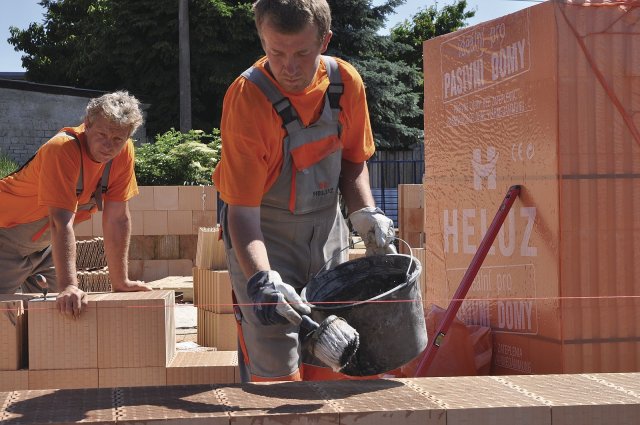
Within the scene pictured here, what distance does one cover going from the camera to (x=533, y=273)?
177 inches

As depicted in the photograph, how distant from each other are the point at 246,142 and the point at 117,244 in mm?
2278

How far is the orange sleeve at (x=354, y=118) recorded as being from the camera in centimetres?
350

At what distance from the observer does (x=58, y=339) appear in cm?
486

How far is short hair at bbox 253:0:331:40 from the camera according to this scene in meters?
3.09

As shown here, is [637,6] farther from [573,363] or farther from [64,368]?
[64,368]

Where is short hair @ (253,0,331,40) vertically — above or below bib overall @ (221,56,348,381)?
above

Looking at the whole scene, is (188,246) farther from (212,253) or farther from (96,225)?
(212,253)

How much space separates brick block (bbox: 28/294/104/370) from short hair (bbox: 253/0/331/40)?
2185mm

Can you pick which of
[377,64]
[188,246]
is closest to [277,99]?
[188,246]

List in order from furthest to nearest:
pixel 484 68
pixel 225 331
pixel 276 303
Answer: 1. pixel 225 331
2. pixel 484 68
3. pixel 276 303

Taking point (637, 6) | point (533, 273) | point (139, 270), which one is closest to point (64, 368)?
point (533, 273)

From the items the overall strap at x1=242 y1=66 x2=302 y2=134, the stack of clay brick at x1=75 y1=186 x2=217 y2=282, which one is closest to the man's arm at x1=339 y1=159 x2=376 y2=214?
the overall strap at x1=242 y1=66 x2=302 y2=134

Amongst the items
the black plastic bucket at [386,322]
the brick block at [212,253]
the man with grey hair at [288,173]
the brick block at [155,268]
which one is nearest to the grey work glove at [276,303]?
the man with grey hair at [288,173]

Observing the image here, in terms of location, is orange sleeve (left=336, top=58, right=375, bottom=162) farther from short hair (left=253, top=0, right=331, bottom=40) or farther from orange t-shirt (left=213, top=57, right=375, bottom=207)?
short hair (left=253, top=0, right=331, bottom=40)
